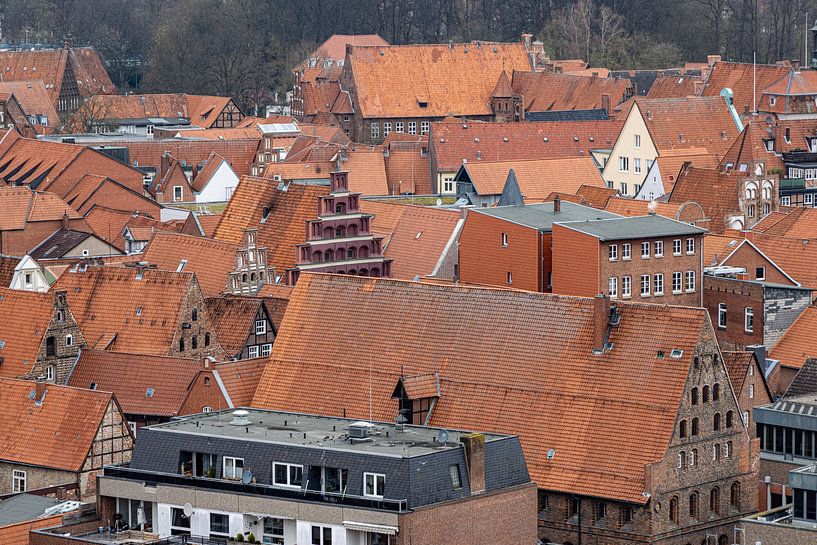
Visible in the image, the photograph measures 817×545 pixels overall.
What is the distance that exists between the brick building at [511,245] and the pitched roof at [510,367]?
15539 mm

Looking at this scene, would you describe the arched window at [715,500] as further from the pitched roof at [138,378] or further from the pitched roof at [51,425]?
the pitched roof at [51,425]

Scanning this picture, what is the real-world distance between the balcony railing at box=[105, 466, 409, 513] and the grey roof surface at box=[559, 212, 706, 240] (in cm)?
3841

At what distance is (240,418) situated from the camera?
3386 inches

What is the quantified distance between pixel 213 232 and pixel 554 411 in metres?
46.3

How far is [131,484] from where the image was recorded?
271 ft

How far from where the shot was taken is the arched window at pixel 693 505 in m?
91.8

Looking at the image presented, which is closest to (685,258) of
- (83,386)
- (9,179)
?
(83,386)

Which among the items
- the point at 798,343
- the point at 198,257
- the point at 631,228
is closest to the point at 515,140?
the point at 198,257

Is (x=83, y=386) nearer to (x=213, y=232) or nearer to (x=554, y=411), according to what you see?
(x=554, y=411)

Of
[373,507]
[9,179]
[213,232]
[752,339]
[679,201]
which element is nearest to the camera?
[373,507]

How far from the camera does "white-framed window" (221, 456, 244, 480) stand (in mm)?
81062

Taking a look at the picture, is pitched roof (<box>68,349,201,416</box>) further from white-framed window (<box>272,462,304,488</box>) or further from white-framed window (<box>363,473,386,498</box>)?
white-framed window (<box>363,473,386,498</box>)

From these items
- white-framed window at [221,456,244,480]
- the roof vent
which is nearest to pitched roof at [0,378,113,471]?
the roof vent

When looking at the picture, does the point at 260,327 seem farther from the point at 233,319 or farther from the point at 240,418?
the point at 240,418
